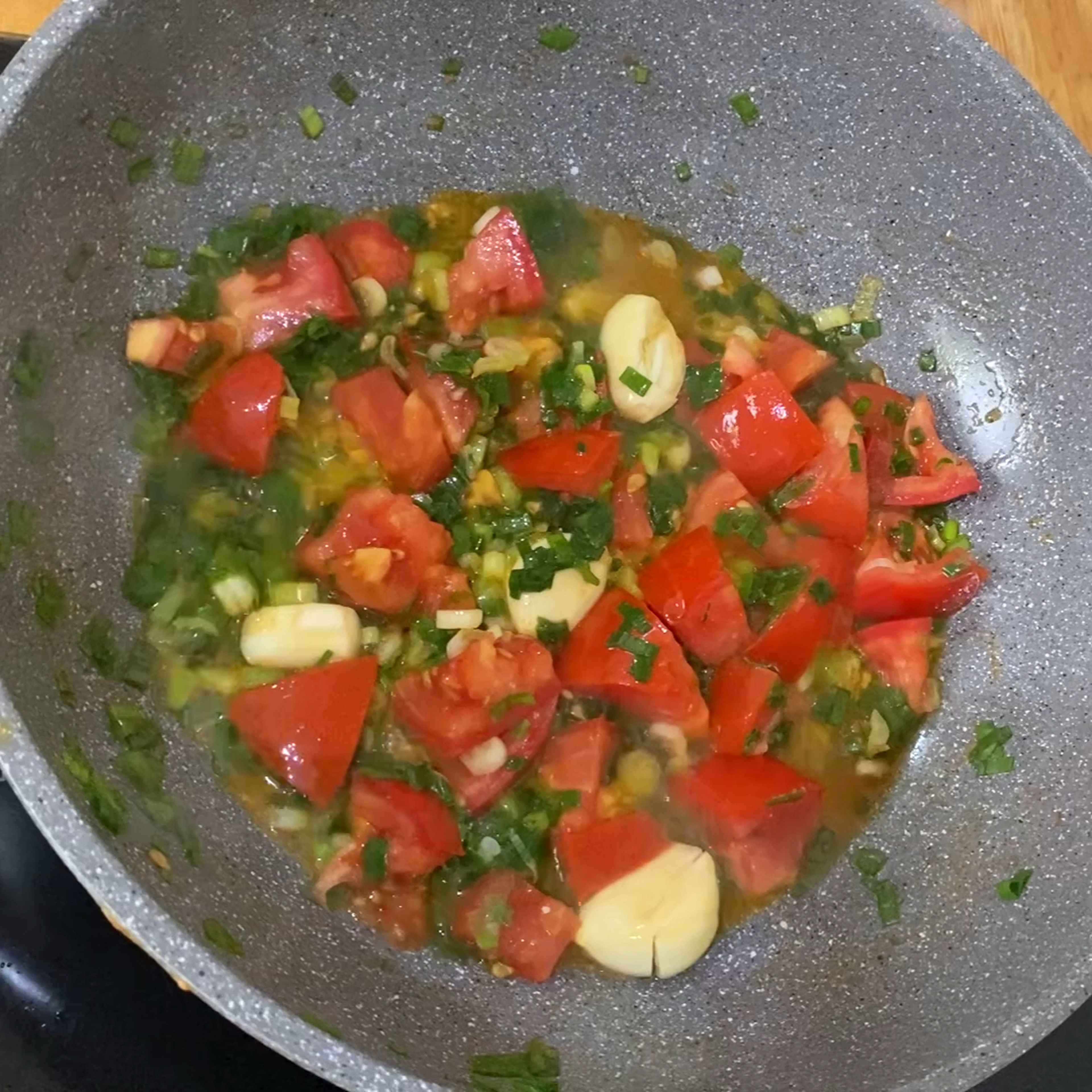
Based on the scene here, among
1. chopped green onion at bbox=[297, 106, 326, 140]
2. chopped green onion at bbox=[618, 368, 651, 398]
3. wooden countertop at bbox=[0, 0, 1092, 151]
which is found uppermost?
wooden countertop at bbox=[0, 0, 1092, 151]

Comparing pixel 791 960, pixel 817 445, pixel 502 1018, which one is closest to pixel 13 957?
pixel 502 1018

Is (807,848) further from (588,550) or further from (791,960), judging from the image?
(588,550)

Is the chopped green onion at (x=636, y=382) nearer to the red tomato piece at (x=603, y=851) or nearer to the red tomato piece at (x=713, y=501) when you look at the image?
the red tomato piece at (x=713, y=501)

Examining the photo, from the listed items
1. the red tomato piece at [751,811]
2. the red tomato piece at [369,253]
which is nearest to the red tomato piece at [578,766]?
the red tomato piece at [751,811]

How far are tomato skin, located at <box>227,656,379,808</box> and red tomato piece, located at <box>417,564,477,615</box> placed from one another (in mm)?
112

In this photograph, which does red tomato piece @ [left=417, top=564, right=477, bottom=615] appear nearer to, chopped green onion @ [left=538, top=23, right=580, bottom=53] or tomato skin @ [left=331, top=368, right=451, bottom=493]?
tomato skin @ [left=331, top=368, right=451, bottom=493]

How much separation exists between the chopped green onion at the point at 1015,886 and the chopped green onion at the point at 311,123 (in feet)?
4.07

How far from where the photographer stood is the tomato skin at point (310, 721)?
3.86 feet

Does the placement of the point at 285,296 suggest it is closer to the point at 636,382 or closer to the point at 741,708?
the point at 636,382

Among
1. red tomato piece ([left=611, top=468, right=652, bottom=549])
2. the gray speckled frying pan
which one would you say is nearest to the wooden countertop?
the gray speckled frying pan

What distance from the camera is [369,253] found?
1379mm

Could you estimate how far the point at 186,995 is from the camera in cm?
112

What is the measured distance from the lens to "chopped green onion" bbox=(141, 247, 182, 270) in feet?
4.09

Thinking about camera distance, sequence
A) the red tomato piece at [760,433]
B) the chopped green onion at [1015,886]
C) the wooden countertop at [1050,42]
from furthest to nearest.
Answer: the wooden countertop at [1050,42]
the red tomato piece at [760,433]
the chopped green onion at [1015,886]
